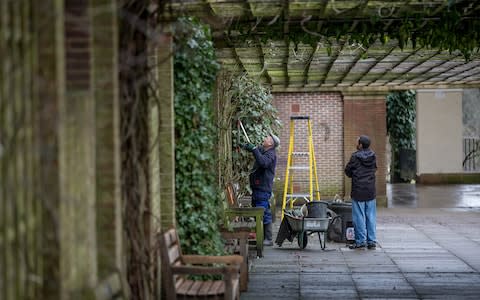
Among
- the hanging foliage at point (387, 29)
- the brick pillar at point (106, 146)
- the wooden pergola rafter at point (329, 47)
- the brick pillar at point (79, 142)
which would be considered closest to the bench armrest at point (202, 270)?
the brick pillar at point (106, 146)

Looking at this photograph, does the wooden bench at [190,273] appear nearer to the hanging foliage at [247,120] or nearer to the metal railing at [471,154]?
the hanging foliage at [247,120]

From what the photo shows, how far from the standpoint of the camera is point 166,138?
737cm

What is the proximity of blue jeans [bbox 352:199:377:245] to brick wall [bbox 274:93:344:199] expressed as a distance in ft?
24.9

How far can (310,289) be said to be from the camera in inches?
350

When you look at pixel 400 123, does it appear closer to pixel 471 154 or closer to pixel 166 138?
pixel 471 154

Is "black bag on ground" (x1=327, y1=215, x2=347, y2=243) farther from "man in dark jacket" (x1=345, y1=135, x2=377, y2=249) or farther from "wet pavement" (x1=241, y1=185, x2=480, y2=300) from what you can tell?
"man in dark jacket" (x1=345, y1=135, x2=377, y2=249)

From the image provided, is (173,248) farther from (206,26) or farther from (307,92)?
(307,92)

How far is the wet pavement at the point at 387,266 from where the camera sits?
28.6ft

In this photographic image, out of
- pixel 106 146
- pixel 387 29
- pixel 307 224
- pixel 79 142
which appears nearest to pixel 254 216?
pixel 307 224

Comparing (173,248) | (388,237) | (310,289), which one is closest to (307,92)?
(388,237)

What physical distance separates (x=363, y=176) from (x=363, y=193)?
0.27 metres

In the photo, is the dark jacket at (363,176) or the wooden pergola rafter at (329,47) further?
the dark jacket at (363,176)

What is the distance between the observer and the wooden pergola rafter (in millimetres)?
8125

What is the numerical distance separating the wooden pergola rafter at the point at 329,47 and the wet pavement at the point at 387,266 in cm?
296
